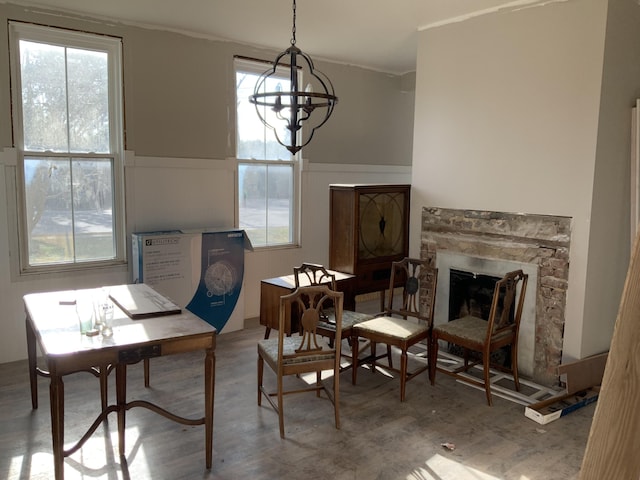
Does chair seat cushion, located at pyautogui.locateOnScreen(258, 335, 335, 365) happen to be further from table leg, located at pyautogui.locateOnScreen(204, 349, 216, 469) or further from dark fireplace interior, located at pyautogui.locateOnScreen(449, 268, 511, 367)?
dark fireplace interior, located at pyautogui.locateOnScreen(449, 268, 511, 367)

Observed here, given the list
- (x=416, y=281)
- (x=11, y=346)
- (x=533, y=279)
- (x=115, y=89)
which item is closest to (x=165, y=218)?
(x=115, y=89)

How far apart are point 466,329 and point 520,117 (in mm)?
1679

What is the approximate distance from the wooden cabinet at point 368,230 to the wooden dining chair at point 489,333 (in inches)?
38.6

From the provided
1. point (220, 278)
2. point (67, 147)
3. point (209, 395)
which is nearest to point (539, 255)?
point (209, 395)

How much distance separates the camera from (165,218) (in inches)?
186

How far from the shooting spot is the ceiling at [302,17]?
3865 millimetres

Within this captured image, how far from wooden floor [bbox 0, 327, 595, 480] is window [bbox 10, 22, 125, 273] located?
1101 millimetres

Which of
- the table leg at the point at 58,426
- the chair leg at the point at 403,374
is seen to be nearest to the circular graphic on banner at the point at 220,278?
the chair leg at the point at 403,374

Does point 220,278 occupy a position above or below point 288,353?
above

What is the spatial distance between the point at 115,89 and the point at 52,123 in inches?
23.8

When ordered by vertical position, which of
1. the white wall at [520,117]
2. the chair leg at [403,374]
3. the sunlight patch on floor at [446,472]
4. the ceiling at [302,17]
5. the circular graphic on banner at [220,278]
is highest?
the ceiling at [302,17]

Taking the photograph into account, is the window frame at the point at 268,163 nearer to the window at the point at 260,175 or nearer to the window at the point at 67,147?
the window at the point at 260,175

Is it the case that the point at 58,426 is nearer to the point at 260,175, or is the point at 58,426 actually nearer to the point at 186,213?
the point at 186,213

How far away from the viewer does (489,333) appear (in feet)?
11.4
